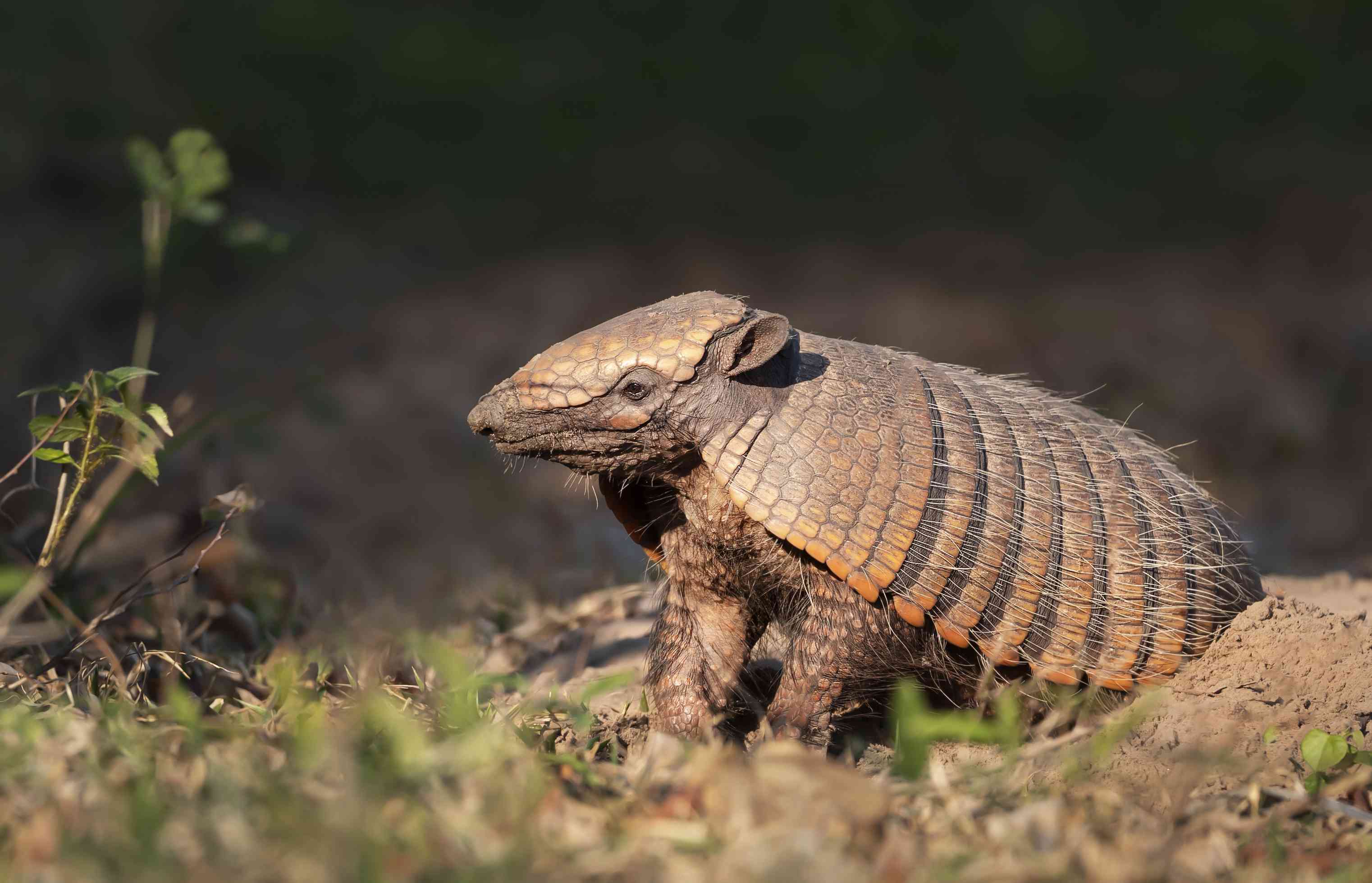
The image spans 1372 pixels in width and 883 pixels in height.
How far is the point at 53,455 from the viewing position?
425cm

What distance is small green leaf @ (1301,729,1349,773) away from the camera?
12.7ft

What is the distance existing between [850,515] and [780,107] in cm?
919

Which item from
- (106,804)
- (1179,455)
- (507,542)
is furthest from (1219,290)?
(106,804)

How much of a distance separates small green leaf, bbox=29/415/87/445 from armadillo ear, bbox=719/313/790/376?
2.31m

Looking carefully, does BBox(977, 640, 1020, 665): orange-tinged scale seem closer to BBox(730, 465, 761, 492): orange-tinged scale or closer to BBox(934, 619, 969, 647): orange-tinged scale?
BBox(934, 619, 969, 647): orange-tinged scale

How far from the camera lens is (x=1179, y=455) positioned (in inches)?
417

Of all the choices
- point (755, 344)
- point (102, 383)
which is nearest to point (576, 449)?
point (755, 344)

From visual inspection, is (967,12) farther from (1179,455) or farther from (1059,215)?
(1179,455)

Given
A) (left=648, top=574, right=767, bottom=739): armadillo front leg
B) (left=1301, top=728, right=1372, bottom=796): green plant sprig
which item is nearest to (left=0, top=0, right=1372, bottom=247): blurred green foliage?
(left=648, top=574, right=767, bottom=739): armadillo front leg

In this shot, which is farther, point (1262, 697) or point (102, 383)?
point (1262, 697)

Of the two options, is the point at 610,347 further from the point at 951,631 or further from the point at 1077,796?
the point at 1077,796

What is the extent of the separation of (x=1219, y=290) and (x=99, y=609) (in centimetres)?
1127

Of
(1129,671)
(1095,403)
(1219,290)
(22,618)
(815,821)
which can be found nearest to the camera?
(815,821)

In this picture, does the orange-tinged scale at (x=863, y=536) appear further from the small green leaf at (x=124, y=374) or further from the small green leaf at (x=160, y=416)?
the small green leaf at (x=124, y=374)
